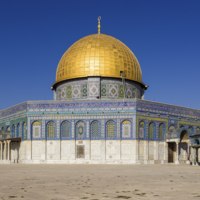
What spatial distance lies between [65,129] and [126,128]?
564 cm

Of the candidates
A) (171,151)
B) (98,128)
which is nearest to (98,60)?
(98,128)

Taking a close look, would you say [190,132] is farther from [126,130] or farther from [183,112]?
[126,130]

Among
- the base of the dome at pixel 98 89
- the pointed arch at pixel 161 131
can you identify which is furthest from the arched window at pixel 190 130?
the base of the dome at pixel 98 89

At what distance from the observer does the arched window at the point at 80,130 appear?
3581 cm

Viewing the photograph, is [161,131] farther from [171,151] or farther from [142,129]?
[142,129]

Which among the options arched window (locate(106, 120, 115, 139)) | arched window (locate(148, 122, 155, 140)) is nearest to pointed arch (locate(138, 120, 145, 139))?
arched window (locate(148, 122, 155, 140))

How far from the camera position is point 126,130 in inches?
1399

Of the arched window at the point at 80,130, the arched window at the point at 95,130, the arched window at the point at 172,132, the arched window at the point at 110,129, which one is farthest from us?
the arched window at the point at 172,132

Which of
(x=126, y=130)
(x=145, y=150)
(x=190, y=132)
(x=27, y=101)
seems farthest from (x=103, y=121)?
(x=190, y=132)

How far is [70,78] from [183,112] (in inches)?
481

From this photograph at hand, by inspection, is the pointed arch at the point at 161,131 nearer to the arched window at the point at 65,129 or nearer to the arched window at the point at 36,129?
the arched window at the point at 65,129

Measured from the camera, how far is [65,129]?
36.2m

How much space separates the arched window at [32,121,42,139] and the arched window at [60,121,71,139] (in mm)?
2053

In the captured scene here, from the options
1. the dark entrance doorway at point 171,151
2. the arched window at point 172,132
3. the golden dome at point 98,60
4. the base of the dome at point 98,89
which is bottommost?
the dark entrance doorway at point 171,151
